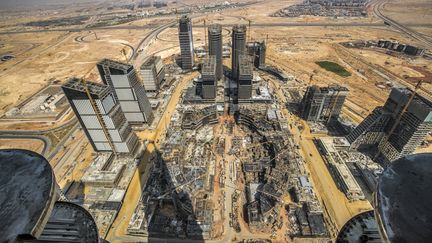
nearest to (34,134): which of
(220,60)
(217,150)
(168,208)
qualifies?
(168,208)

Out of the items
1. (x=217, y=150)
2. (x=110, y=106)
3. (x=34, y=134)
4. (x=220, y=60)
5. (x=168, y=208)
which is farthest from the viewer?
(x=220, y=60)

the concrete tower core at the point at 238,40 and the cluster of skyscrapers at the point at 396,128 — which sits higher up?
the concrete tower core at the point at 238,40

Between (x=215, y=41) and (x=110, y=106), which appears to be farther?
(x=215, y=41)

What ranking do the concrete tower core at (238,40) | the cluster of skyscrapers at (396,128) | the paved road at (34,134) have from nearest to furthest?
the cluster of skyscrapers at (396,128) → the paved road at (34,134) → the concrete tower core at (238,40)

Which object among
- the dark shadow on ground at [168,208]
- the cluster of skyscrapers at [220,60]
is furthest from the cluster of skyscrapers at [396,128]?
the dark shadow on ground at [168,208]

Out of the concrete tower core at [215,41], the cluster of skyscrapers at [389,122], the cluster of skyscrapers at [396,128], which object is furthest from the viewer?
the concrete tower core at [215,41]

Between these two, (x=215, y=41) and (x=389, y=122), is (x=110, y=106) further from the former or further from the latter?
(x=389, y=122)

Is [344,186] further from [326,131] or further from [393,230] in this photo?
[393,230]

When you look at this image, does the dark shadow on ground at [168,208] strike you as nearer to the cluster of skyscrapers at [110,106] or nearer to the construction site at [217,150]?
the construction site at [217,150]
